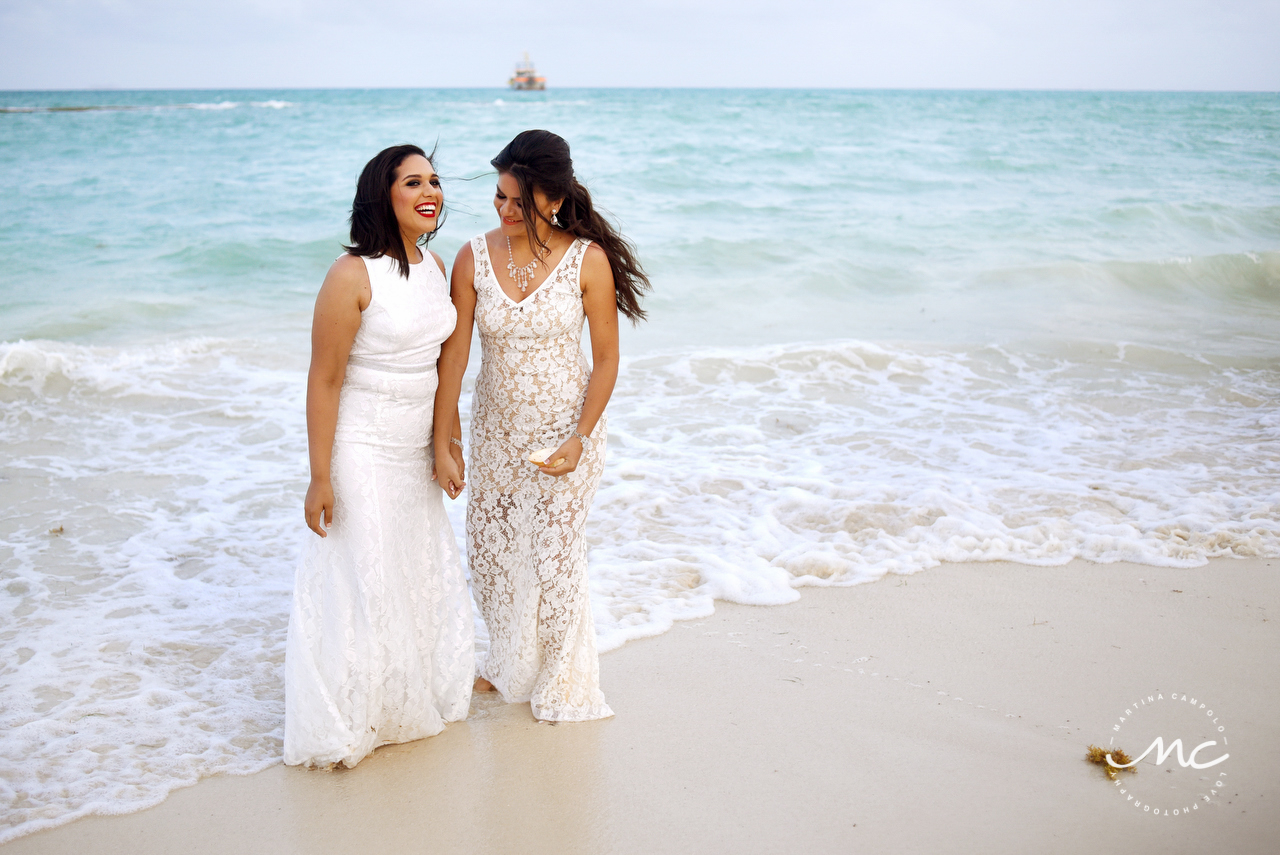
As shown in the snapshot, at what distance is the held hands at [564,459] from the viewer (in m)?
3.02

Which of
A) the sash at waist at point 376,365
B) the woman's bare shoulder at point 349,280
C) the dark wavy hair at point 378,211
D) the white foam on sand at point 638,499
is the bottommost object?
the white foam on sand at point 638,499

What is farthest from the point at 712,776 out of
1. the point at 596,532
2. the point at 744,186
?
the point at 744,186

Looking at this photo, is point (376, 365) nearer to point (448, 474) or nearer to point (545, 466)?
point (448, 474)

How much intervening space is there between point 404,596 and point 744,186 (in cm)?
1794

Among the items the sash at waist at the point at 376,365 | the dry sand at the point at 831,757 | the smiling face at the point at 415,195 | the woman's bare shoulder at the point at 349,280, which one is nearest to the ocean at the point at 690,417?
the dry sand at the point at 831,757

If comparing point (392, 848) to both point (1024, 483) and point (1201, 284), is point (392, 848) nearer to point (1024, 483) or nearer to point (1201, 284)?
point (1024, 483)

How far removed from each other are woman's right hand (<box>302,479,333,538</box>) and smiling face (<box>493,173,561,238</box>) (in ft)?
3.24

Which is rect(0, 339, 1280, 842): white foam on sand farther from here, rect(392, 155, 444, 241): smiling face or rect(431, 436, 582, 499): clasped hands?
rect(392, 155, 444, 241): smiling face

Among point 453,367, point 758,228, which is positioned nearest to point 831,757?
point 453,367

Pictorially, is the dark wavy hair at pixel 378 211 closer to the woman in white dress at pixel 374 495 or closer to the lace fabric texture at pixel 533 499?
the woman in white dress at pixel 374 495

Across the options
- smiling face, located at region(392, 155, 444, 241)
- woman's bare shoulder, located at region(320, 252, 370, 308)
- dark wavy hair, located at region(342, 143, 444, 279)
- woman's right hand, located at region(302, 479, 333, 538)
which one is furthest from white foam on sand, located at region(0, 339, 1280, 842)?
smiling face, located at region(392, 155, 444, 241)

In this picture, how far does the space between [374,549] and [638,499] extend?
110 inches

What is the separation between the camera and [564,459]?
304 cm

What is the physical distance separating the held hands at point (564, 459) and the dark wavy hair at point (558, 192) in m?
0.54
